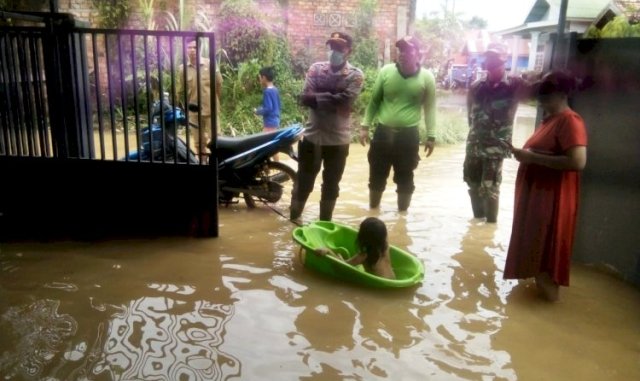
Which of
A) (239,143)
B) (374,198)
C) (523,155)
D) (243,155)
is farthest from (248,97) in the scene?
(523,155)

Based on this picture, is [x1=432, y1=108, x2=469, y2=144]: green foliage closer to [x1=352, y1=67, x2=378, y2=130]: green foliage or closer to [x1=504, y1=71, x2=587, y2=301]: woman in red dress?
[x1=352, y1=67, x2=378, y2=130]: green foliage

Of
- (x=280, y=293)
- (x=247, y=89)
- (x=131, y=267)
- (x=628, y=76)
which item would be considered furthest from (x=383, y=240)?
(x=247, y=89)

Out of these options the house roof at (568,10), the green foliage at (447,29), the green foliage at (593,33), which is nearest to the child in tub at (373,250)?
the green foliage at (593,33)

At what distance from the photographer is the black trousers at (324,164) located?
527cm

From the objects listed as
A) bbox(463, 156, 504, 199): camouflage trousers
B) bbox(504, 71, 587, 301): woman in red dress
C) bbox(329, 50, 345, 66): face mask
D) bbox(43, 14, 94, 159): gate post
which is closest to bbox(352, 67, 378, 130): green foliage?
bbox(463, 156, 504, 199): camouflage trousers

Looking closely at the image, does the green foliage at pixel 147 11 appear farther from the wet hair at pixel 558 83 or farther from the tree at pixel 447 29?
the tree at pixel 447 29

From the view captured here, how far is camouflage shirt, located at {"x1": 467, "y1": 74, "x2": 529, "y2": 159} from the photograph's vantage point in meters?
5.39

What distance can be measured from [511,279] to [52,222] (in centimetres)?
405

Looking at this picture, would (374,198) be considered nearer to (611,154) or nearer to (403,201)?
(403,201)

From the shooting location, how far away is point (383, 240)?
13.2 ft

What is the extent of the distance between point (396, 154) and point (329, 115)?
1074 mm

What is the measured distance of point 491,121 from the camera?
5.48 metres

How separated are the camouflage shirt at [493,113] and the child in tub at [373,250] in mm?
2014

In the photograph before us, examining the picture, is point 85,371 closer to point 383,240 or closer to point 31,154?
point 383,240
